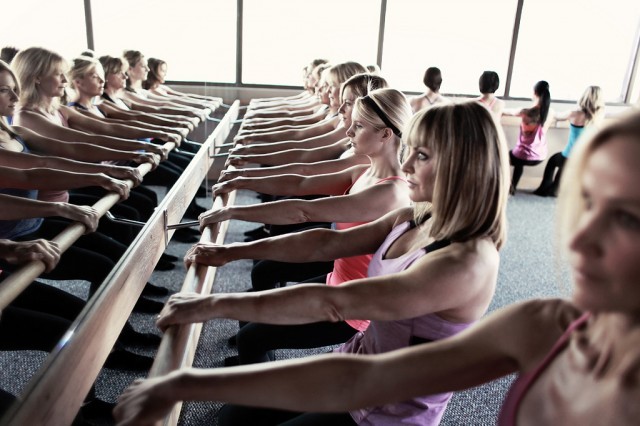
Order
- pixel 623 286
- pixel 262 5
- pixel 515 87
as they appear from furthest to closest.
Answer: pixel 515 87, pixel 262 5, pixel 623 286

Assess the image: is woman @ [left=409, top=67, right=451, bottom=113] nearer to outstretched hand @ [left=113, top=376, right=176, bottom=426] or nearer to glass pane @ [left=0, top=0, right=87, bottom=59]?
glass pane @ [left=0, top=0, right=87, bottom=59]

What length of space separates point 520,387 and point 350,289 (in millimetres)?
446

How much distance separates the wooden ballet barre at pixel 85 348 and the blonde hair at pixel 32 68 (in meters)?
1.42

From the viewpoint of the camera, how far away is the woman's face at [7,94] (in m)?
2.24

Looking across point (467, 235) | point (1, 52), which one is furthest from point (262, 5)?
point (467, 235)

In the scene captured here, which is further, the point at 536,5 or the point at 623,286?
the point at 536,5

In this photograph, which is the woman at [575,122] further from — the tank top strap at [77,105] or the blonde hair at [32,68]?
the blonde hair at [32,68]

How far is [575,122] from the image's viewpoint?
559cm

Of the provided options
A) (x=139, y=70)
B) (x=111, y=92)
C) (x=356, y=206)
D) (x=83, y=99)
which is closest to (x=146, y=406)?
(x=356, y=206)

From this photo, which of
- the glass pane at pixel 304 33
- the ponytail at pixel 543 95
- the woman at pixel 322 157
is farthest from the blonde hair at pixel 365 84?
the ponytail at pixel 543 95

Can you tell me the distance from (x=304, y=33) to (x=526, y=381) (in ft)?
18.6

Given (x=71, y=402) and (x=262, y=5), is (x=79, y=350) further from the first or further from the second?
(x=262, y=5)

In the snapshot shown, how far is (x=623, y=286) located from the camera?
57 centimetres

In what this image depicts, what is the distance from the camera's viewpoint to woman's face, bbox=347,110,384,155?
1.92 metres
